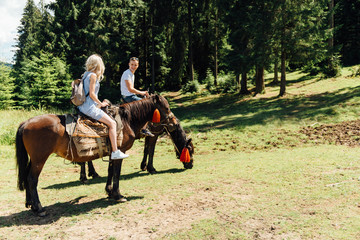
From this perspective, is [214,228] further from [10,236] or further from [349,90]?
[349,90]

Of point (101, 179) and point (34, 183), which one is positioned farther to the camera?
point (101, 179)

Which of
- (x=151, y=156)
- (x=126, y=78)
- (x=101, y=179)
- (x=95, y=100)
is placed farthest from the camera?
(x=151, y=156)

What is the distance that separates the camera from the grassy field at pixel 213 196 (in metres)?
4.43

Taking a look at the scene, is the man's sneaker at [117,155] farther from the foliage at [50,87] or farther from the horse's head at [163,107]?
the foliage at [50,87]

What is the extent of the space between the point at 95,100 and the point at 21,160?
1849 mm

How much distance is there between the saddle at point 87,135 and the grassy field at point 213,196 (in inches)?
22.4

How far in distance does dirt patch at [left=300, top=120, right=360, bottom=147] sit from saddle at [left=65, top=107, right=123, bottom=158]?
30.4 feet

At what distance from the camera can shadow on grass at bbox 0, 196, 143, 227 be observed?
4949 mm

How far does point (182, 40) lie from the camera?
31062 mm

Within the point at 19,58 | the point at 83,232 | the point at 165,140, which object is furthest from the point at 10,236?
the point at 19,58

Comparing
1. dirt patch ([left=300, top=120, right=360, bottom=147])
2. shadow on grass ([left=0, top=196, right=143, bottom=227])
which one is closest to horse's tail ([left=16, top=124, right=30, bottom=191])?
shadow on grass ([left=0, top=196, right=143, bottom=227])

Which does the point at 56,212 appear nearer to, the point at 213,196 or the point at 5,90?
the point at 213,196

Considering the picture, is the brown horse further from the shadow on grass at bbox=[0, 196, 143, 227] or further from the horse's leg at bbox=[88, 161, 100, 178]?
the horse's leg at bbox=[88, 161, 100, 178]

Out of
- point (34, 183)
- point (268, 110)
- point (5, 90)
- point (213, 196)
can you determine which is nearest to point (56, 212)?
point (34, 183)
